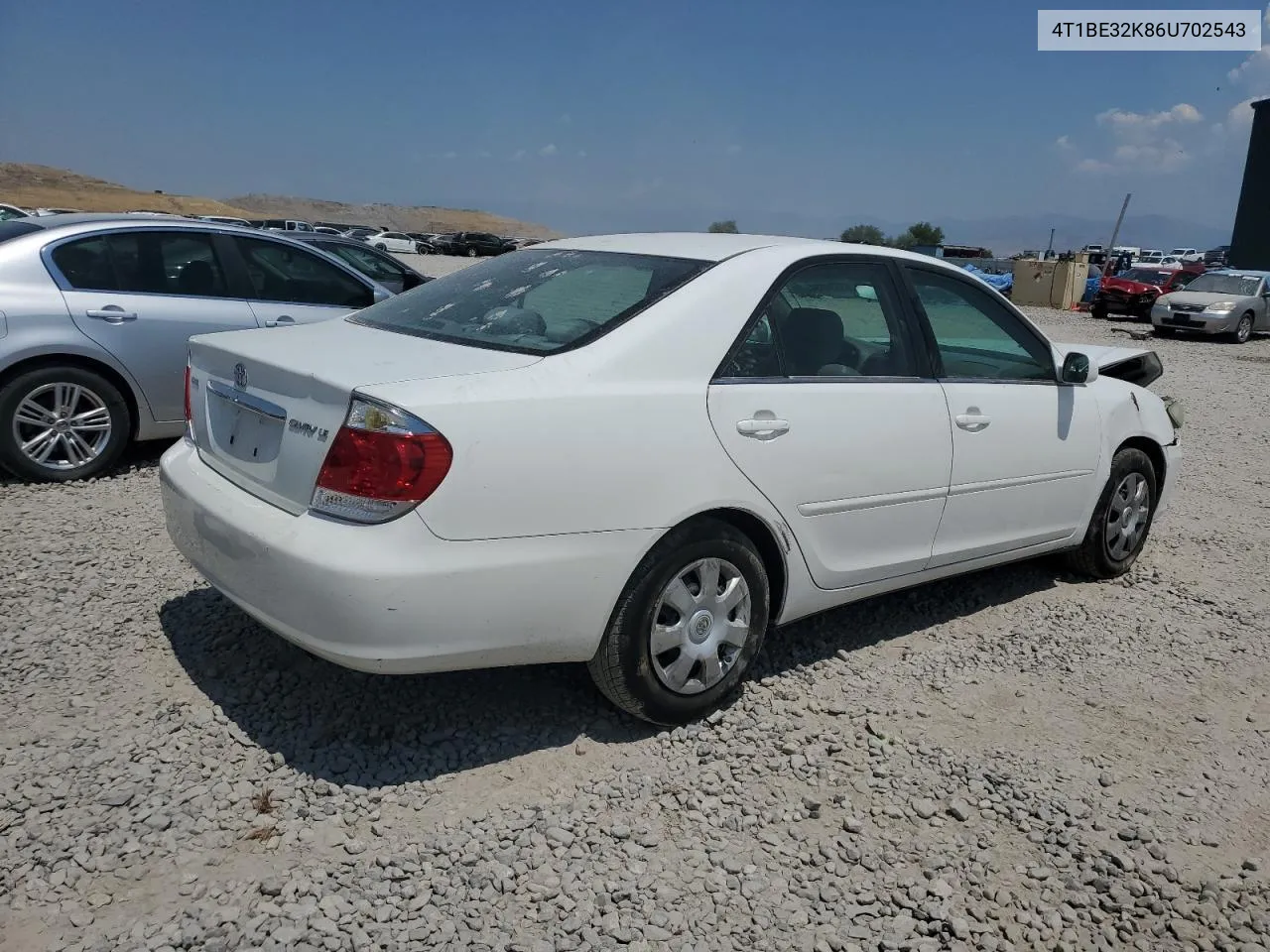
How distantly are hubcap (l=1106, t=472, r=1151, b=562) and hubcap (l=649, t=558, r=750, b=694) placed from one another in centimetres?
258

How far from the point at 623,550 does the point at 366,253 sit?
9.87m

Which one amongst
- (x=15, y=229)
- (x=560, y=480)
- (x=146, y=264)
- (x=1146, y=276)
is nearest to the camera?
(x=560, y=480)

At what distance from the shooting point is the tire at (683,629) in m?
3.17

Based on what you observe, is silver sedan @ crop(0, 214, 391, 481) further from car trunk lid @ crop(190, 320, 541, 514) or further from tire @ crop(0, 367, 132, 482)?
car trunk lid @ crop(190, 320, 541, 514)

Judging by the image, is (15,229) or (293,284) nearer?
(15,229)

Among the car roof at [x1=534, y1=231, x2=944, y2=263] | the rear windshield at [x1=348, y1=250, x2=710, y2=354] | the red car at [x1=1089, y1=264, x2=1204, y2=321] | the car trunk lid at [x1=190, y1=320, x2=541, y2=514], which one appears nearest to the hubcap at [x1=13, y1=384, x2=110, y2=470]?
the car trunk lid at [x1=190, y1=320, x2=541, y2=514]

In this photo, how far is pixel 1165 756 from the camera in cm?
352

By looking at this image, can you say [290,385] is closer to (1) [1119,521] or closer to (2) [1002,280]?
(1) [1119,521]

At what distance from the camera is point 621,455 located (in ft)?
9.93

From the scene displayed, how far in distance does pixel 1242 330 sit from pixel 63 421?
73.2 ft

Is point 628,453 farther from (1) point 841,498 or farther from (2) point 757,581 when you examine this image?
(1) point 841,498

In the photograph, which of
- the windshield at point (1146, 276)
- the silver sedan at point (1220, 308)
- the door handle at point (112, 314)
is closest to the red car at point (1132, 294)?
the windshield at point (1146, 276)

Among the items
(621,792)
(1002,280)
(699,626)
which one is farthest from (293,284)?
(1002,280)

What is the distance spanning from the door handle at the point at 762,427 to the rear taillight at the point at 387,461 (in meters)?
1.04
